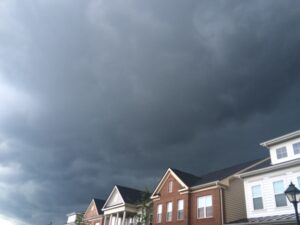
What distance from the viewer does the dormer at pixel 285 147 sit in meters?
23.1

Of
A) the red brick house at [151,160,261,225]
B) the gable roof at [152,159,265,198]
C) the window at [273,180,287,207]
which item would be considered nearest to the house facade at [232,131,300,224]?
the window at [273,180,287,207]

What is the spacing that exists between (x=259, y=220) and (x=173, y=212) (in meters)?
12.8

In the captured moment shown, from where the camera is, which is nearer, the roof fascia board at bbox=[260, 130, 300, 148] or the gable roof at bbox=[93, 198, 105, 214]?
the roof fascia board at bbox=[260, 130, 300, 148]

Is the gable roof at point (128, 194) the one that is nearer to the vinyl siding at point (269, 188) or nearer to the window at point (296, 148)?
the vinyl siding at point (269, 188)

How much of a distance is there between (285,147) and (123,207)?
27.3 metres

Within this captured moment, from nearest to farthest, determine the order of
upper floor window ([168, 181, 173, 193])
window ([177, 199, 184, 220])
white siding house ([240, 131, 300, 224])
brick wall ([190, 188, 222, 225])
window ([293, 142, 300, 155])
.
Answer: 1. white siding house ([240, 131, 300, 224])
2. window ([293, 142, 300, 155])
3. brick wall ([190, 188, 222, 225])
4. window ([177, 199, 184, 220])
5. upper floor window ([168, 181, 173, 193])

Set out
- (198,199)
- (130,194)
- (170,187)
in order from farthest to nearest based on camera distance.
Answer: (130,194)
(170,187)
(198,199)

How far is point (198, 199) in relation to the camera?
3112 centimetres

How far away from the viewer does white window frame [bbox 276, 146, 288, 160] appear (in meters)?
23.8

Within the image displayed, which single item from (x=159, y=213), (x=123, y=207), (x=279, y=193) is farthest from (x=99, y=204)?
(x=279, y=193)

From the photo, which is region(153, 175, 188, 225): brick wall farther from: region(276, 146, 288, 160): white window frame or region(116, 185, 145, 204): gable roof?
region(276, 146, 288, 160): white window frame

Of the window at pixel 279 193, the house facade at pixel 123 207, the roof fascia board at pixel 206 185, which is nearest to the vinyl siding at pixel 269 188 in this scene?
the window at pixel 279 193

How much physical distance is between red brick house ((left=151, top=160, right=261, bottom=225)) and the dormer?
4.30 metres

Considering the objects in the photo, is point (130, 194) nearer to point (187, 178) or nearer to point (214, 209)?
point (187, 178)
